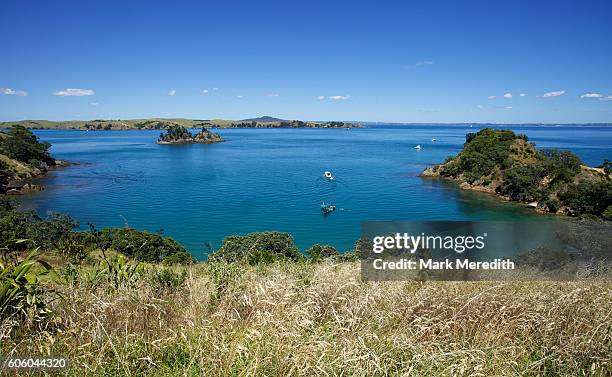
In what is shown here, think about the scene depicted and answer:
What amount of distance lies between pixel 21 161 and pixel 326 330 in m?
87.8

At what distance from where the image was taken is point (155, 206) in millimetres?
47469

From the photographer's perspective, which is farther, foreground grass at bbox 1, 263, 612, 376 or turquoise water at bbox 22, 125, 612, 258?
turquoise water at bbox 22, 125, 612, 258

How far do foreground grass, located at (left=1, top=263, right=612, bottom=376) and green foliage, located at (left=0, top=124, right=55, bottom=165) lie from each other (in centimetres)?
8401

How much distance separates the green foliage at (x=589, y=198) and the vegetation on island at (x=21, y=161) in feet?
238

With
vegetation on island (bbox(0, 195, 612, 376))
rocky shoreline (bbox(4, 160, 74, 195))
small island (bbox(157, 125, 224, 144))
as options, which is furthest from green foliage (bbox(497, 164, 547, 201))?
small island (bbox(157, 125, 224, 144))

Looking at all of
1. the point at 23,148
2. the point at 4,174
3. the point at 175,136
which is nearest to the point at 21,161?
the point at 23,148

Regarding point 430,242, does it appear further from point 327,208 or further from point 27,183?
point 27,183

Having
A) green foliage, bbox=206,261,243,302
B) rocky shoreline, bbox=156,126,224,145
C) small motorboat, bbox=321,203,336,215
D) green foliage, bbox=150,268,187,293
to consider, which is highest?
rocky shoreline, bbox=156,126,224,145

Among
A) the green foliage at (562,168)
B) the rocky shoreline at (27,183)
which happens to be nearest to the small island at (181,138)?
the rocky shoreline at (27,183)

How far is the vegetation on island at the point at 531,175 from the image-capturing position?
42.3m

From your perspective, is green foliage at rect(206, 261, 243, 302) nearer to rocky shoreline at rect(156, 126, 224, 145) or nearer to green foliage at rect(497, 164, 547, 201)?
green foliage at rect(497, 164, 547, 201)

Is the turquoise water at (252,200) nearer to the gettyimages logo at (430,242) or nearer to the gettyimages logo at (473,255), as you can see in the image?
the gettyimages logo at (473,255)

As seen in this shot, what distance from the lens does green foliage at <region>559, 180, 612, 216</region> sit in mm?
40281

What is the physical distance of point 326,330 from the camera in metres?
4.32
